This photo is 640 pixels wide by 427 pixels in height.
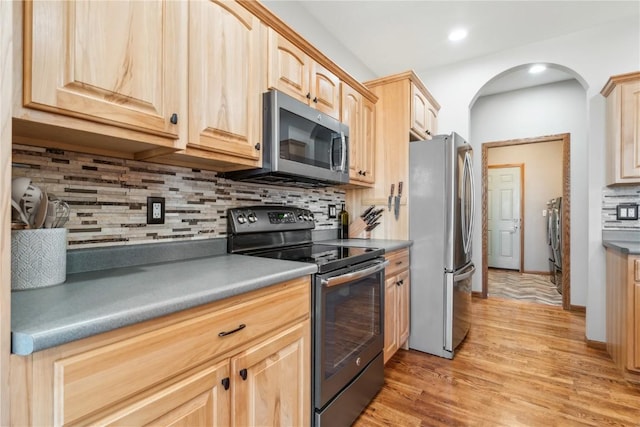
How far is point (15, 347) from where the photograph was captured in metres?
0.61

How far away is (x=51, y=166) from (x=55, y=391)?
2.73ft

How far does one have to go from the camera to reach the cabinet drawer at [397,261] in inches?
88.3

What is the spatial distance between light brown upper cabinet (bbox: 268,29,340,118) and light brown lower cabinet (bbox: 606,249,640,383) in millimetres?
2243

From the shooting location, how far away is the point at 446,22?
8.63 ft

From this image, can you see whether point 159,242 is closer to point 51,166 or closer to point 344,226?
point 51,166

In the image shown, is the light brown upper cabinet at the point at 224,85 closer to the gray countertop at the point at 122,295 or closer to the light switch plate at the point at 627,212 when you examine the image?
the gray countertop at the point at 122,295

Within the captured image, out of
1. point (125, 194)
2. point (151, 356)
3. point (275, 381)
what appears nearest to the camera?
point (151, 356)

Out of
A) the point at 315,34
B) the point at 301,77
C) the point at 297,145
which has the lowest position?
the point at 297,145

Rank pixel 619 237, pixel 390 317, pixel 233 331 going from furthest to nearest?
pixel 619 237, pixel 390 317, pixel 233 331

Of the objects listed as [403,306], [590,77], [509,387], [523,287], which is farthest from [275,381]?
[523,287]

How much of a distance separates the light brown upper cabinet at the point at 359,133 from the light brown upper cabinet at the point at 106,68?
1337mm

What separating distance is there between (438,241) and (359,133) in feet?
3.50

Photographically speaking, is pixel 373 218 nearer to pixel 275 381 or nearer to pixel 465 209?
pixel 465 209

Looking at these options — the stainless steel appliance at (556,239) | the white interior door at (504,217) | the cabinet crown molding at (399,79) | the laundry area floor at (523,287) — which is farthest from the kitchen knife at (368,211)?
the white interior door at (504,217)
